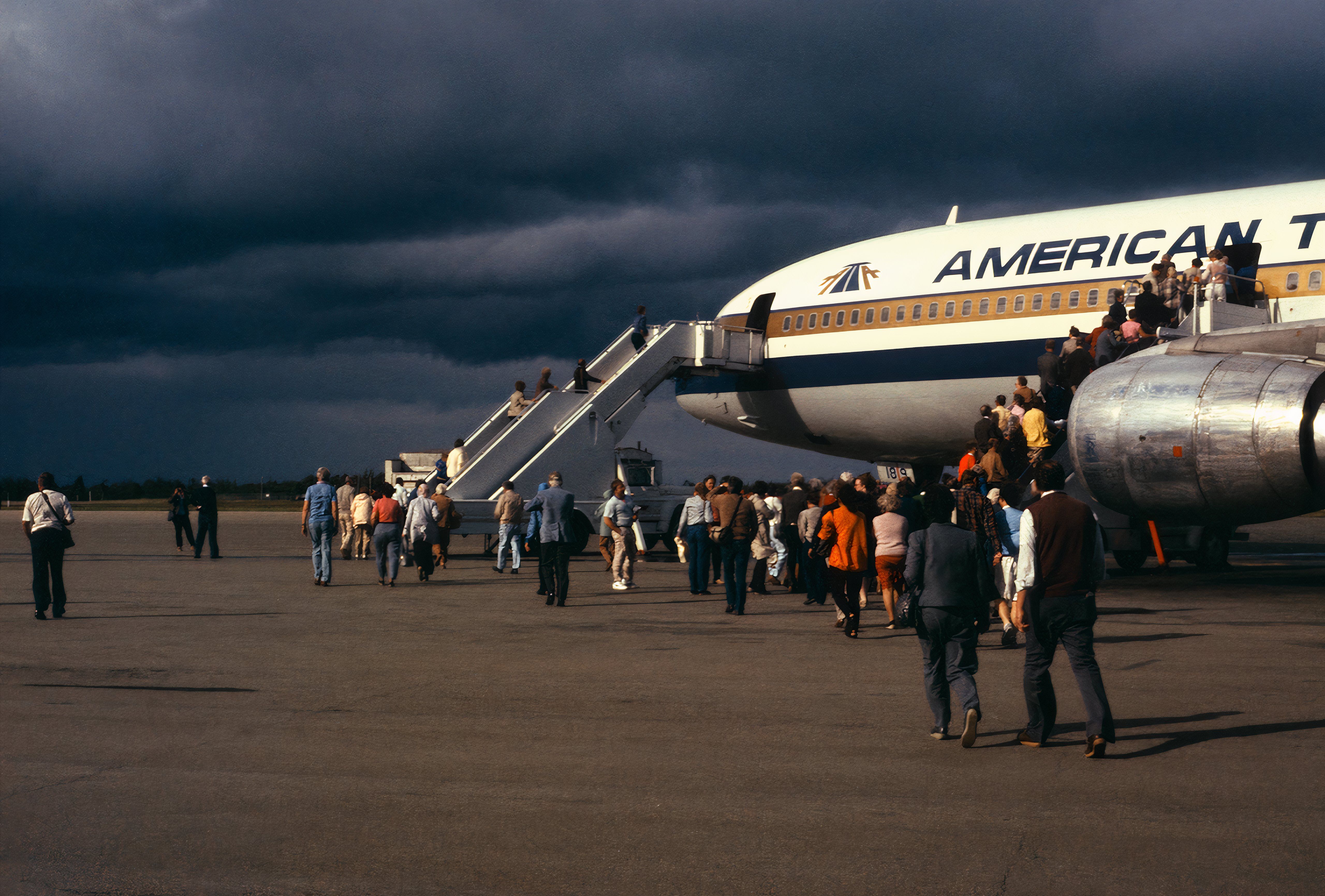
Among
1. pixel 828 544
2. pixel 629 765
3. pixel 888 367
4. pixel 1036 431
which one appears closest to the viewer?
pixel 629 765

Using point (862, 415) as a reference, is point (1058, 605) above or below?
below

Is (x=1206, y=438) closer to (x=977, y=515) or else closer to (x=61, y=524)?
(x=977, y=515)

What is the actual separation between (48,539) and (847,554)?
33.8ft

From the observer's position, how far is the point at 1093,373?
626 inches

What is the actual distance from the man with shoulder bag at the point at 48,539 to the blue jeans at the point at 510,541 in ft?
29.0

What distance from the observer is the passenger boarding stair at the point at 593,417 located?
26.4 metres

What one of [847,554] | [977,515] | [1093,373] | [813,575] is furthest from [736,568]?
[1093,373]

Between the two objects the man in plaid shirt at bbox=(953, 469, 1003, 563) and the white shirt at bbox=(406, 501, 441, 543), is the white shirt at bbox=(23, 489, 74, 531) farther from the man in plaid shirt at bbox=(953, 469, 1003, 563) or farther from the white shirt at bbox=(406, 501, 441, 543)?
the man in plaid shirt at bbox=(953, 469, 1003, 563)

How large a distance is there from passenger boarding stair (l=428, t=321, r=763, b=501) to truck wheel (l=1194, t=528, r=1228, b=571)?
10.2 metres

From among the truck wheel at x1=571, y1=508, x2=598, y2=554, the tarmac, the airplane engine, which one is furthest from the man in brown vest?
the truck wheel at x1=571, y1=508, x2=598, y2=554

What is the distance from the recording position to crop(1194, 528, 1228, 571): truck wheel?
2247 centimetres

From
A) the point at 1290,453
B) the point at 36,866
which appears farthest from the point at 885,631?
the point at 36,866

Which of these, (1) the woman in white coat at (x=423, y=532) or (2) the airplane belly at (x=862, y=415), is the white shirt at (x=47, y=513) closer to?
(1) the woman in white coat at (x=423, y=532)

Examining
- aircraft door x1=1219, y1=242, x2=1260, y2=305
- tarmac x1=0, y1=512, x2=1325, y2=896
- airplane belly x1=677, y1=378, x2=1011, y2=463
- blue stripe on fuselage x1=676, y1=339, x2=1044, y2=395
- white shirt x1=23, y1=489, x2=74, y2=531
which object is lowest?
tarmac x1=0, y1=512, x2=1325, y2=896
